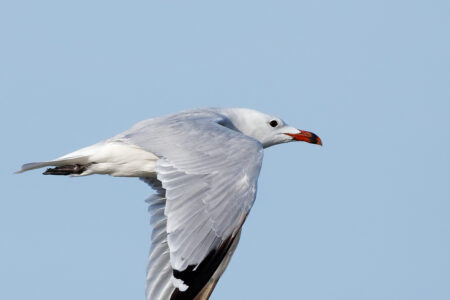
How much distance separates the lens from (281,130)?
10125 mm

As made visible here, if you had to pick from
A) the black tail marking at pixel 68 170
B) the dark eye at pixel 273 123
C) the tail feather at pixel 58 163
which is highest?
the dark eye at pixel 273 123

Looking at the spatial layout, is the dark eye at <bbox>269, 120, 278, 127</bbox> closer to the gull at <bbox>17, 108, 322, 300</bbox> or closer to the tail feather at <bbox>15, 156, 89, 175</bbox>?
the gull at <bbox>17, 108, 322, 300</bbox>

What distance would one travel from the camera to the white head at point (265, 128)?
9.84 meters

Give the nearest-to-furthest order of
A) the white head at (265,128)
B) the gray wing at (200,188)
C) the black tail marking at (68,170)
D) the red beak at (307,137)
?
the gray wing at (200,188) → the black tail marking at (68,170) → the white head at (265,128) → the red beak at (307,137)

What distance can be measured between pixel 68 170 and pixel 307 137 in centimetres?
278

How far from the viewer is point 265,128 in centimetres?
1004

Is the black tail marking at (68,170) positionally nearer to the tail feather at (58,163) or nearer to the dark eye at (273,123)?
the tail feather at (58,163)

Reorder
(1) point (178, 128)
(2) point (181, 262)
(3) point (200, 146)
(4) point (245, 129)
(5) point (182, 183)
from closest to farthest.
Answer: (2) point (181, 262) → (5) point (182, 183) → (3) point (200, 146) → (1) point (178, 128) → (4) point (245, 129)

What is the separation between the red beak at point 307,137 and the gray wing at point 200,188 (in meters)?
1.86

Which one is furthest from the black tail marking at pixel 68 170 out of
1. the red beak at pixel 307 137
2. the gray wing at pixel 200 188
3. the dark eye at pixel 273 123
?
the red beak at pixel 307 137

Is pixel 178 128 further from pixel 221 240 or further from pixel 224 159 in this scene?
pixel 221 240

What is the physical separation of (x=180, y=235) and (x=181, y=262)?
222 mm

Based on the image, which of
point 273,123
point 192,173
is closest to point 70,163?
point 192,173

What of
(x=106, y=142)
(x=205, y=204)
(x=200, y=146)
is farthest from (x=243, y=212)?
(x=106, y=142)
